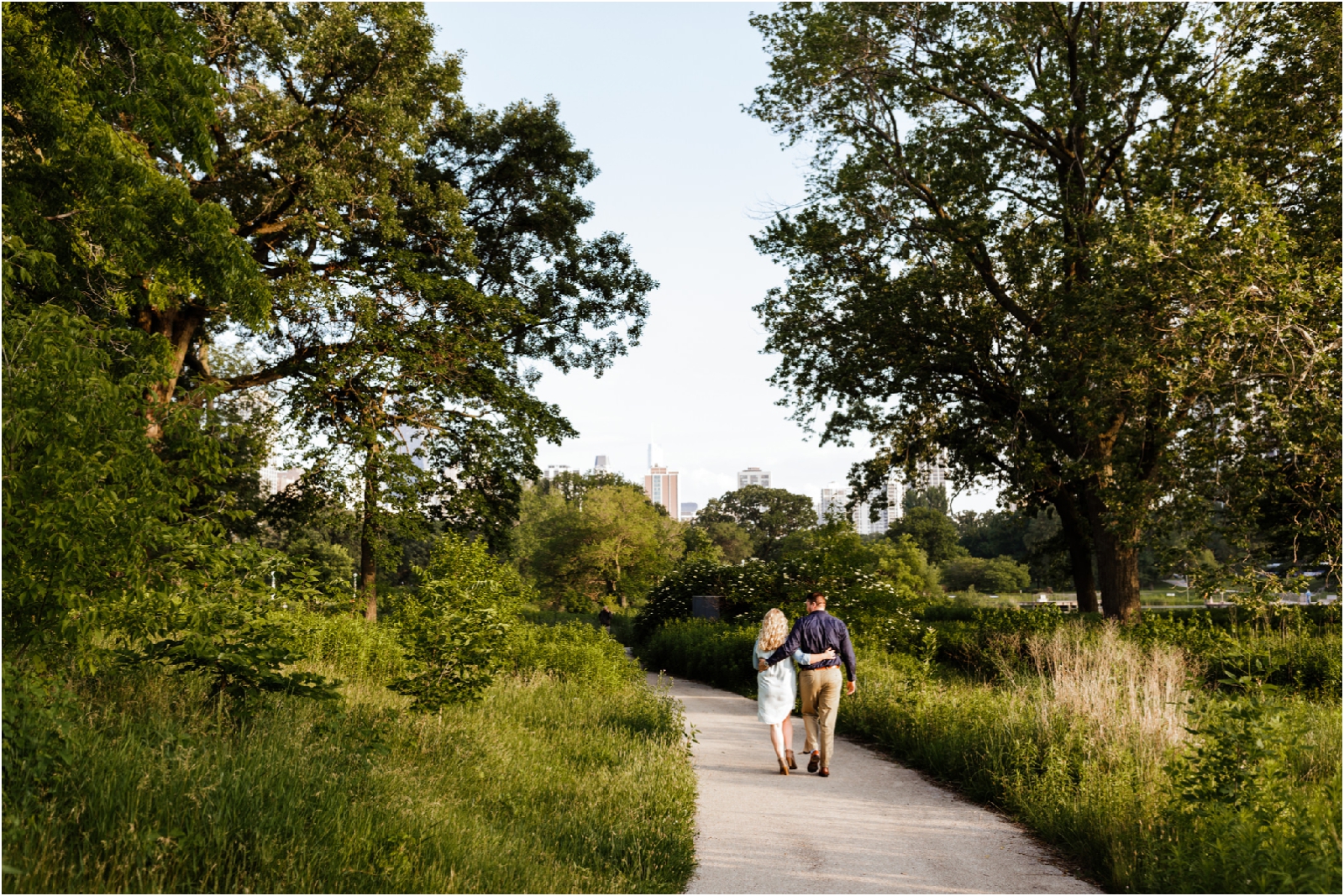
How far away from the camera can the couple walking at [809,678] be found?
8867 mm

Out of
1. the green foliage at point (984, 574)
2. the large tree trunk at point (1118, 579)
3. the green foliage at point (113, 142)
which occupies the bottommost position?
the large tree trunk at point (1118, 579)

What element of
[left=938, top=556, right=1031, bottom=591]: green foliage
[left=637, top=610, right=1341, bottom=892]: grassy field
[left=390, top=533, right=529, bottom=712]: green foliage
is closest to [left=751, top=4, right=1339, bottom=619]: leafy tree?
[left=637, top=610, right=1341, bottom=892]: grassy field

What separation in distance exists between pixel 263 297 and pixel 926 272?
50.3 ft

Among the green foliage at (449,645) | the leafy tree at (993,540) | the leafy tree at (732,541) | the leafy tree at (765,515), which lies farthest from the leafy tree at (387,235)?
the leafy tree at (765,515)

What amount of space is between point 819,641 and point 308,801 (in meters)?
5.23

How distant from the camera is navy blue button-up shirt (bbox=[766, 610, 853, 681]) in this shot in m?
9.10

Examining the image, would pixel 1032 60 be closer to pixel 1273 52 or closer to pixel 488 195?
pixel 1273 52

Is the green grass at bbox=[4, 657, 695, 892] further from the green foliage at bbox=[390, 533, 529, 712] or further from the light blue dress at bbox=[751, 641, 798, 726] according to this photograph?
the light blue dress at bbox=[751, 641, 798, 726]

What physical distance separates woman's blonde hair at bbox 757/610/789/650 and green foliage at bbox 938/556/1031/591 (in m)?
73.0

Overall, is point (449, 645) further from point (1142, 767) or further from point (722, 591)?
point (722, 591)

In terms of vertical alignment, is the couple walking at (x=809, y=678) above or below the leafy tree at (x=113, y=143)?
below

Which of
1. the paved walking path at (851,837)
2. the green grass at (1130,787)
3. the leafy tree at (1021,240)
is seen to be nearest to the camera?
the green grass at (1130,787)

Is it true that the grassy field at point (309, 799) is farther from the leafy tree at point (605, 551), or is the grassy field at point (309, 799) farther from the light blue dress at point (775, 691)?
the leafy tree at point (605, 551)

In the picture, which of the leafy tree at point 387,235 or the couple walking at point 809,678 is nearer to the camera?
the couple walking at point 809,678
